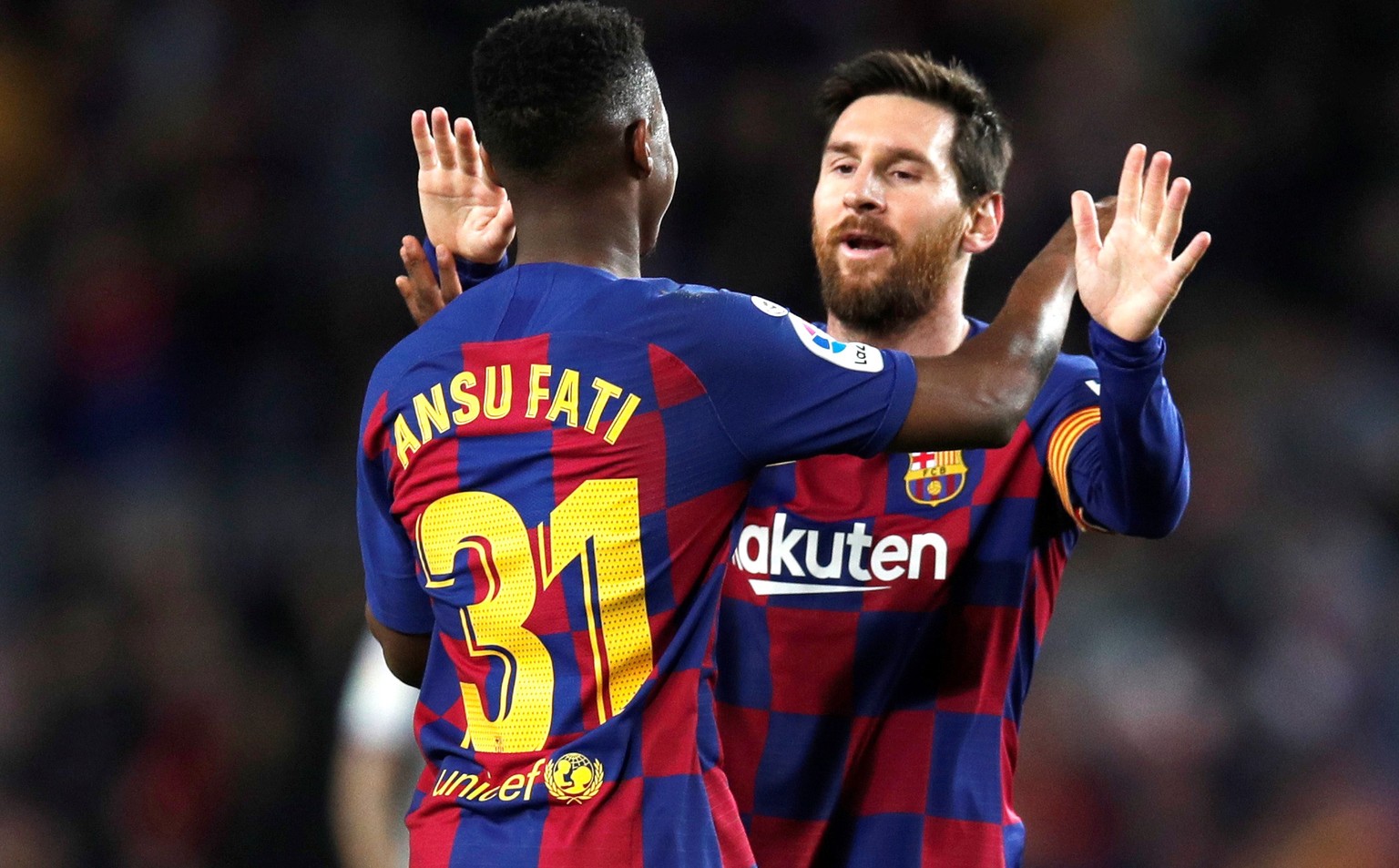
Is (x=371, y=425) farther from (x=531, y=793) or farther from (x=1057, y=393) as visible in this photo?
(x=1057, y=393)

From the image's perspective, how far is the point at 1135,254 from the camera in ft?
10.5

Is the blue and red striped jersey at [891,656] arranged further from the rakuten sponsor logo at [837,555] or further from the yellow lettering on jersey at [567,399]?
the yellow lettering on jersey at [567,399]

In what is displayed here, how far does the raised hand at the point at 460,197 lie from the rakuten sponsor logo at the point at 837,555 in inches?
33.2

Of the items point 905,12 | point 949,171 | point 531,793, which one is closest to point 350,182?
point 905,12

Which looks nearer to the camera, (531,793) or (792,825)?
(531,793)

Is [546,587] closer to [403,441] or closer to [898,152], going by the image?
[403,441]

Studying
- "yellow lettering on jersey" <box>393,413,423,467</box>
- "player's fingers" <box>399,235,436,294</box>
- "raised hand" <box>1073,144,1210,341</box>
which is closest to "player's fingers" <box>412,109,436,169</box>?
"player's fingers" <box>399,235,436,294</box>

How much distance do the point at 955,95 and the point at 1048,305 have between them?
1.19 meters

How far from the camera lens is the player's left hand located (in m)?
3.28

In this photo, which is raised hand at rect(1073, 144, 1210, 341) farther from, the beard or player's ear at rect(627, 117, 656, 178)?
player's ear at rect(627, 117, 656, 178)

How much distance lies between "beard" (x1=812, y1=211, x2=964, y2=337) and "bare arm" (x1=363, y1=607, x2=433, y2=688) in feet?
4.47

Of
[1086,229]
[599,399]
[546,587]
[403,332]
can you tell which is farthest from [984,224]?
[403,332]

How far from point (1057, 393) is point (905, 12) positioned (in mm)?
6077

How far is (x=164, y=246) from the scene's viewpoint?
8867 millimetres
